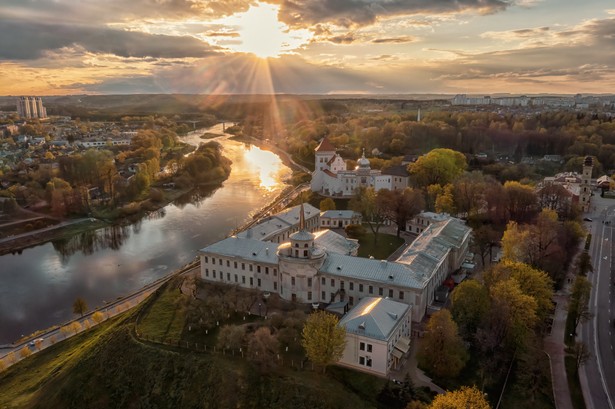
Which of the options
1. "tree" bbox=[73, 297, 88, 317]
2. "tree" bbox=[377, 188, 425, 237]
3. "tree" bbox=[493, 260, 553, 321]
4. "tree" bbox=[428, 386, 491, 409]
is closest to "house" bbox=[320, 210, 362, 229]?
"tree" bbox=[377, 188, 425, 237]

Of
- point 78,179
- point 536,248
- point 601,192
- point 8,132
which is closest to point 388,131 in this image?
point 601,192

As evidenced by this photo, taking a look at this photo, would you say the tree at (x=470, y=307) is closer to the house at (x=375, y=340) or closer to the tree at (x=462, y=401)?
the house at (x=375, y=340)

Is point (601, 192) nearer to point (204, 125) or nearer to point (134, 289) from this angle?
point (134, 289)

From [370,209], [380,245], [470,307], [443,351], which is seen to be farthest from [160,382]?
[370,209]

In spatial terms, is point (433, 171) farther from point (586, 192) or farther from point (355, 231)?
point (355, 231)

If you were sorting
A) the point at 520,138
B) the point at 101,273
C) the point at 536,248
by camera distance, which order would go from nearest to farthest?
the point at 536,248 → the point at 101,273 → the point at 520,138

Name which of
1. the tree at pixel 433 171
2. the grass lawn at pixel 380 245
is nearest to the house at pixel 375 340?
the grass lawn at pixel 380 245

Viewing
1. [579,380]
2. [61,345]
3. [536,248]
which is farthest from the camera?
[536,248]
